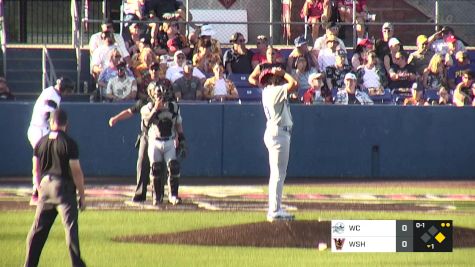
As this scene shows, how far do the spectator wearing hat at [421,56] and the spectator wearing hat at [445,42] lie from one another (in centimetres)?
22

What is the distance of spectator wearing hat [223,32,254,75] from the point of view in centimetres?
2583

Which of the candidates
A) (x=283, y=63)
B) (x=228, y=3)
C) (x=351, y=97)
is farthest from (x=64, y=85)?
(x=228, y=3)

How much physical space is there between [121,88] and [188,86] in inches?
50.6

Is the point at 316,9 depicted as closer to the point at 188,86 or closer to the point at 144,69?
the point at 188,86

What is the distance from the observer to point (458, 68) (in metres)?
27.2

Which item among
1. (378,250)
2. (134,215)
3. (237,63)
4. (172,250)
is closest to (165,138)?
(134,215)

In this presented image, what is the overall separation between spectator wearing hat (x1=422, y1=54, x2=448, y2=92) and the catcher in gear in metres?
9.10

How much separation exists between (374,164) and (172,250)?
11.0 meters

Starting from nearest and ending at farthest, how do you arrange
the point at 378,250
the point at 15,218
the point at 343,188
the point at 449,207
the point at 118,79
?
1. the point at 378,250
2. the point at 15,218
3. the point at 449,207
4. the point at 343,188
5. the point at 118,79

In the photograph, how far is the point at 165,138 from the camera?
18516 mm

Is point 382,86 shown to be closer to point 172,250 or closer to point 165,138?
point 165,138

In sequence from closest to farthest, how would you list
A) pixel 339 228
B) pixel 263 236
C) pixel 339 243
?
1. pixel 339 228
2. pixel 339 243
3. pixel 263 236

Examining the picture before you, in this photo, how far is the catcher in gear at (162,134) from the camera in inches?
725

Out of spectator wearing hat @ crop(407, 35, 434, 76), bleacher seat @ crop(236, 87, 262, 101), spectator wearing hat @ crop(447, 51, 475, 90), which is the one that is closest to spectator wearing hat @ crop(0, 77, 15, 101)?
bleacher seat @ crop(236, 87, 262, 101)
